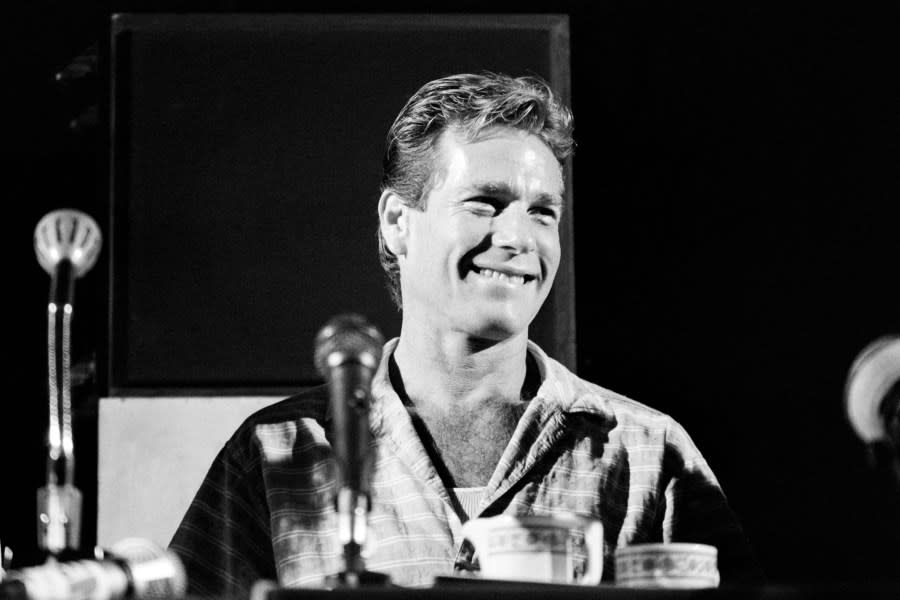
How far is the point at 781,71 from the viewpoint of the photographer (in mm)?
2520

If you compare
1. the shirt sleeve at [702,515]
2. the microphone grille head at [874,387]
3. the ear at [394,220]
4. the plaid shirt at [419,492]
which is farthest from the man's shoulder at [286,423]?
the microphone grille head at [874,387]

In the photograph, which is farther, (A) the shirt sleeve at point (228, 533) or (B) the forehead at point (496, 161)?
(B) the forehead at point (496, 161)

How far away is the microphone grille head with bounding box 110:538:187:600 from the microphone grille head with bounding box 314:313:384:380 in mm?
260

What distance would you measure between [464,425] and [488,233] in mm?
319

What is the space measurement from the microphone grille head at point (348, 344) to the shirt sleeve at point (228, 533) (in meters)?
0.76

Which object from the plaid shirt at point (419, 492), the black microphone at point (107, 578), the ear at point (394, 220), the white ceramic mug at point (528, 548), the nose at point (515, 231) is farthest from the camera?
the ear at point (394, 220)

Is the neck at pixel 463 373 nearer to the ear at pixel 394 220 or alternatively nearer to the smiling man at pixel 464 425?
the smiling man at pixel 464 425

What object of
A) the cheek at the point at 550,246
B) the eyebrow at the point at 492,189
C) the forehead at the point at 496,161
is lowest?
the cheek at the point at 550,246

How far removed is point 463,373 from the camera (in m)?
2.27

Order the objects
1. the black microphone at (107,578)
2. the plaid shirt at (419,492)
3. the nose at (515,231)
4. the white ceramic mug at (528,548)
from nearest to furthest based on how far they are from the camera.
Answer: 1. the black microphone at (107,578)
2. the white ceramic mug at (528,548)
3. the plaid shirt at (419,492)
4. the nose at (515,231)

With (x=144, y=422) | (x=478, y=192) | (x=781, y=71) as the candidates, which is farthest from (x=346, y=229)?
(x=781, y=71)

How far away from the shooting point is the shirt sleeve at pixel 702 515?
214 cm

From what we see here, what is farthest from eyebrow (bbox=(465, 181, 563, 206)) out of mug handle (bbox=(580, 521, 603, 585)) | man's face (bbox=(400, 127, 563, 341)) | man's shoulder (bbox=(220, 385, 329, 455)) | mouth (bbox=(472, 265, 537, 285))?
mug handle (bbox=(580, 521, 603, 585))

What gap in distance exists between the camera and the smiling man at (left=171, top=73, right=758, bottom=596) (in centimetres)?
214
